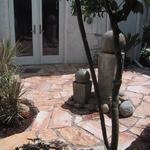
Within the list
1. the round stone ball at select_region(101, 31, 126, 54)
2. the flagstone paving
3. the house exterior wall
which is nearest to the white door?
the house exterior wall

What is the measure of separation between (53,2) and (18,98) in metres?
3.87

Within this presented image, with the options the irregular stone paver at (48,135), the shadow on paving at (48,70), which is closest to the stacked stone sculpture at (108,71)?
the irregular stone paver at (48,135)

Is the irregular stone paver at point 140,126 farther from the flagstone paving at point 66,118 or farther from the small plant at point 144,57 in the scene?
the small plant at point 144,57

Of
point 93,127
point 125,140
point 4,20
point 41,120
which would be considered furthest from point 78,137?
point 4,20

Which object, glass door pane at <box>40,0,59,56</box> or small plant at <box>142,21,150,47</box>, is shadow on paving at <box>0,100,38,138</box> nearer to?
glass door pane at <box>40,0,59,56</box>

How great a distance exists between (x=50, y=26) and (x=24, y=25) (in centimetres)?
70

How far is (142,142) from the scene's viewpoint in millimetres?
3760

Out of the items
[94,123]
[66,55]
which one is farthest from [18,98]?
[66,55]

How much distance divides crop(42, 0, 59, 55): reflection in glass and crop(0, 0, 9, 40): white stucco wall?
968 millimetres

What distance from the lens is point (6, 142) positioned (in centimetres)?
A: 371

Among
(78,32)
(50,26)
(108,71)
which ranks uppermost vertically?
(50,26)

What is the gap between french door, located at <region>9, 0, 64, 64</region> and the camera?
7.42 m

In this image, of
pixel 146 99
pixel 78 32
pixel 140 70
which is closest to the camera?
pixel 146 99

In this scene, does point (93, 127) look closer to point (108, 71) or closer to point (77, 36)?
point (108, 71)
